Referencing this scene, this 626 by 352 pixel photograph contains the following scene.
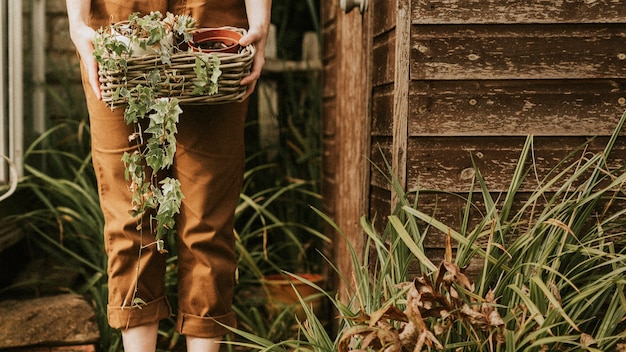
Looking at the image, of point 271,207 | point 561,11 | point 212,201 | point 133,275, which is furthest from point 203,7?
point 271,207

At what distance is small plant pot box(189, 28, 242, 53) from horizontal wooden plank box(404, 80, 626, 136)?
0.50 m

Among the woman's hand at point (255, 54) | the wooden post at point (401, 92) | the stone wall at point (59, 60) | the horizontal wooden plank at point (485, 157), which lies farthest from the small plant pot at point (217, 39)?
the stone wall at point (59, 60)

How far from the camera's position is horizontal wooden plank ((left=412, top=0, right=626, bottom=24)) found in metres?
1.99

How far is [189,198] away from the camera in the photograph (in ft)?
6.26

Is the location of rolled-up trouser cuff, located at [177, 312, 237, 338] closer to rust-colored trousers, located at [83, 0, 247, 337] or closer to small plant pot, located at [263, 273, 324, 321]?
rust-colored trousers, located at [83, 0, 247, 337]

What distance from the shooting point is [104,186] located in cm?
193

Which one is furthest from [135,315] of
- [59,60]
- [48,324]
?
[59,60]

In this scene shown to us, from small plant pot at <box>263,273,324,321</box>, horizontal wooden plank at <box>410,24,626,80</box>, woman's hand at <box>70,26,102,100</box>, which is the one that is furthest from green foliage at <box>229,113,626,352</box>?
small plant pot at <box>263,273,324,321</box>

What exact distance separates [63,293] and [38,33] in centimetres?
125

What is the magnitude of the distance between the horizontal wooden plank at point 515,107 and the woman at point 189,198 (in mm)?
462

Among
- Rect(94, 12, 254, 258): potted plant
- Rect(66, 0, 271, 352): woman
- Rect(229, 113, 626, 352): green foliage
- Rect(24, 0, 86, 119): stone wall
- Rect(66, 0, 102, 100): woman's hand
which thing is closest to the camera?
Rect(229, 113, 626, 352): green foliage

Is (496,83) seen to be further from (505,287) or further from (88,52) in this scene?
(88,52)

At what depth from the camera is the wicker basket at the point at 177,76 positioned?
1.66 meters

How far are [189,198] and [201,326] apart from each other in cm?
33
